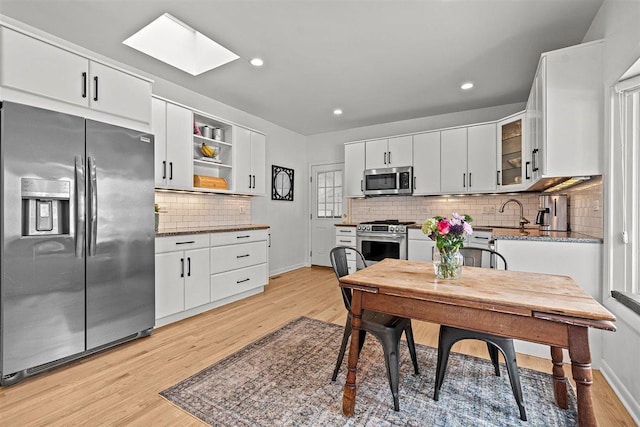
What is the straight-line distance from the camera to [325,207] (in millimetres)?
5945

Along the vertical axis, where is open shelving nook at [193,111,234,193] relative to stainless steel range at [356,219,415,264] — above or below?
above

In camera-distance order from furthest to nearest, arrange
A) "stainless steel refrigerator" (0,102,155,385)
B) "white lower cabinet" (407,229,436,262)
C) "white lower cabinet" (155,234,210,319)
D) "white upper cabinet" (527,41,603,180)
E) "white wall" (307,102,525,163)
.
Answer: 1. "white wall" (307,102,525,163)
2. "white lower cabinet" (407,229,436,262)
3. "white lower cabinet" (155,234,210,319)
4. "white upper cabinet" (527,41,603,180)
5. "stainless steel refrigerator" (0,102,155,385)

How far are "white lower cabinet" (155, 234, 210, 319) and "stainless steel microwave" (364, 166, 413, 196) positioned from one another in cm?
279

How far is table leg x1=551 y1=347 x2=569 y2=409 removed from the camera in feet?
5.59

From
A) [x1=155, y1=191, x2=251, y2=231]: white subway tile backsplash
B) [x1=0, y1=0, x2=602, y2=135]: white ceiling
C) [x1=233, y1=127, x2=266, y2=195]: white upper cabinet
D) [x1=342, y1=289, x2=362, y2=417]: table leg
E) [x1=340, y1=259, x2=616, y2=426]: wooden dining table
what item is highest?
[x1=0, y1=0, x2=602, y2=135]: white ceiling

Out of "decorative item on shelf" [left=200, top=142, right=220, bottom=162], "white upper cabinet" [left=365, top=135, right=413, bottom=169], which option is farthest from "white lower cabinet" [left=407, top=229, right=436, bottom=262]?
"decorative item on shelf" [left=200, top=142, right=220, bottom=162]

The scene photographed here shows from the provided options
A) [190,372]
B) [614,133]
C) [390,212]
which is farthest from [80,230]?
[390,212]

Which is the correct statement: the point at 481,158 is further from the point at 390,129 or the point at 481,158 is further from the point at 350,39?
the point at 350,39

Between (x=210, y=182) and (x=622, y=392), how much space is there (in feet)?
13.2

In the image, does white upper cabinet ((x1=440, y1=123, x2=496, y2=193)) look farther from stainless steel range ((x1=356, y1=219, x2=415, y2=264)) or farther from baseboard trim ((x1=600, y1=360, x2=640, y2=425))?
baseboard trim ((x1=600, y1=360, x2=640, y2=425))

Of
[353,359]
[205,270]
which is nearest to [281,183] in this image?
[205,270]

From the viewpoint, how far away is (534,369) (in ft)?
7.07

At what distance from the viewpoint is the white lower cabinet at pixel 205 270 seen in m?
2.91

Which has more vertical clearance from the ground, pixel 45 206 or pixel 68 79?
pixel 68 79
